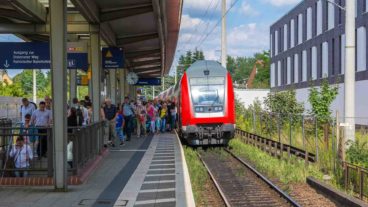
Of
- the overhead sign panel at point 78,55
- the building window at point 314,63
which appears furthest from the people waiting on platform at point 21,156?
the building window at point 314,63

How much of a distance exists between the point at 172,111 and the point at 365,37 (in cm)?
1717

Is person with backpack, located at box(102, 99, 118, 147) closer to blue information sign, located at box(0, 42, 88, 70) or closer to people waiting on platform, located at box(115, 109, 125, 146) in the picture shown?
people waiting on platform, located at box(115, 109, 125, 146)

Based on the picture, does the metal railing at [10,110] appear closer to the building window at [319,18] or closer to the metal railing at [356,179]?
the building window at [319,18]

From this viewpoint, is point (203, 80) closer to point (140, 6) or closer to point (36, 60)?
point (140, 6)

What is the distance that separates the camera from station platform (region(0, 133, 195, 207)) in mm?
10031

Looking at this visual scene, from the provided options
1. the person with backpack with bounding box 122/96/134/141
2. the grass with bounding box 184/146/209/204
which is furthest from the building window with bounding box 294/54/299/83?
the grass with bounding box 184/146/209/204

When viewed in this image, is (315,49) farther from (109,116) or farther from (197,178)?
(197,178)

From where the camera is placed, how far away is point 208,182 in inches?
591

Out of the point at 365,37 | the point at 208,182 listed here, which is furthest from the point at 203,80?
the point at 365,37

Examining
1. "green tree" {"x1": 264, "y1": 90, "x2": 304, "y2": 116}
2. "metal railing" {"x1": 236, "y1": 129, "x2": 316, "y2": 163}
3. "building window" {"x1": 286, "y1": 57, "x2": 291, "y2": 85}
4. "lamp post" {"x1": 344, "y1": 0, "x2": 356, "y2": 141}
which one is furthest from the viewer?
"building window" {"x1": 286, "y1": 57, "x2": 291, "y2": 85}

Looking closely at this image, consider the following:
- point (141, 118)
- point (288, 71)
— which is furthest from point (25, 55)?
point (288, 71)

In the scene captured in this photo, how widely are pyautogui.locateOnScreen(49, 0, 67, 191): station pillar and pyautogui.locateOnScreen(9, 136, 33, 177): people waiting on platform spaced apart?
0.93 meters

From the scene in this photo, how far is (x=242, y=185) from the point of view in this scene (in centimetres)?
1459

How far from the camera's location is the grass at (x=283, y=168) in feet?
49.6
